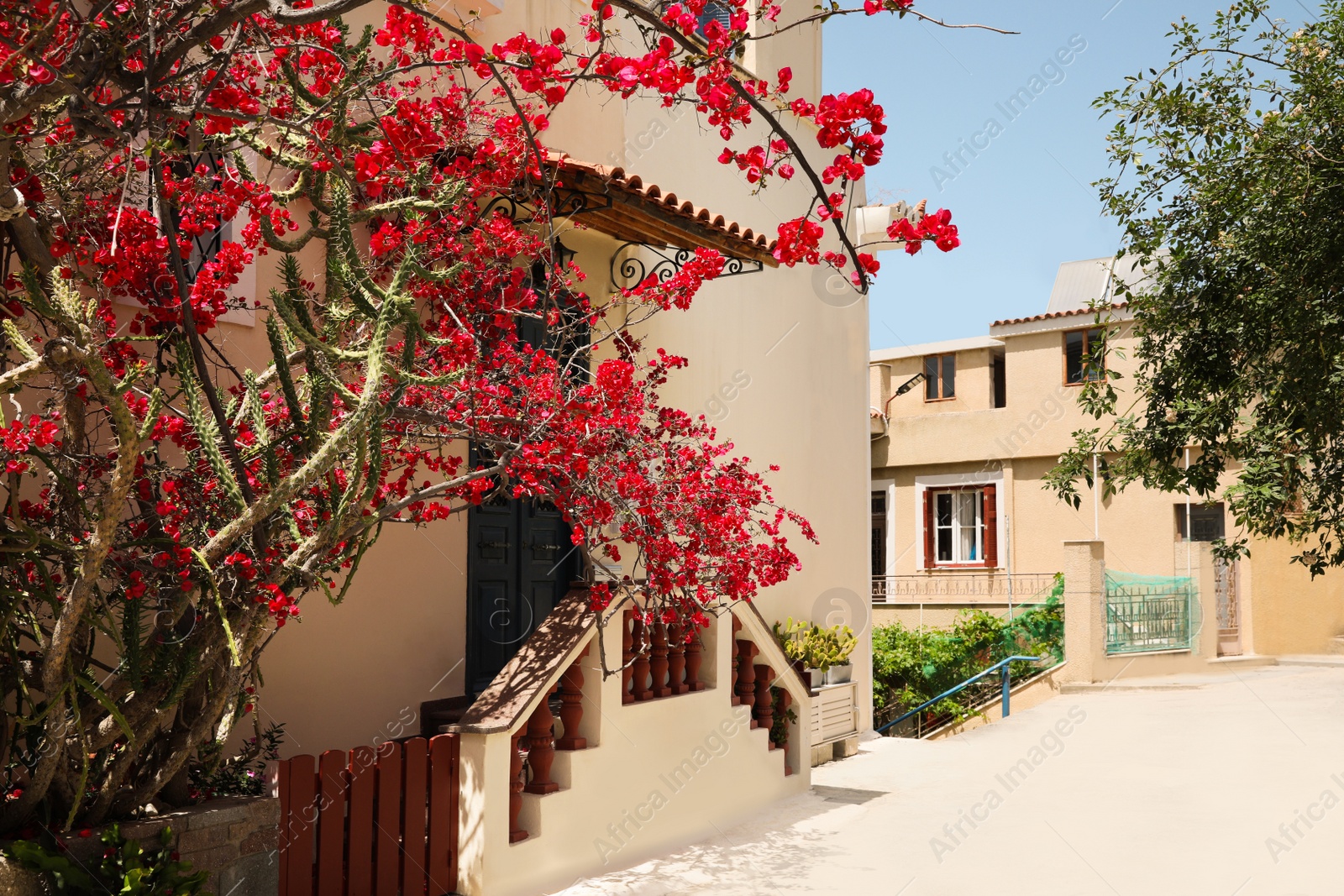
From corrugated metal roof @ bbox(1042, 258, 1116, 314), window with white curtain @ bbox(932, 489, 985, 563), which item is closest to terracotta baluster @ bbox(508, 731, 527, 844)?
window with white curtain @ bbox(932, 489, 985, 563)

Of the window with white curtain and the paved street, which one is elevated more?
the window with white curtain

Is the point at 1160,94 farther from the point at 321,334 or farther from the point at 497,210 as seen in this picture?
the point at 321,334

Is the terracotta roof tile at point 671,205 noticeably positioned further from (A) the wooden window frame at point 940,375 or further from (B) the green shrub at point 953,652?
(A) the wooden window frame at point 940,375

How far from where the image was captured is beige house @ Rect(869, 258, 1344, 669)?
1931cm

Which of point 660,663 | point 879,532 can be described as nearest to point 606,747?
point 660,663

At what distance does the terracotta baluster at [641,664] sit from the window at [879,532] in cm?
1763

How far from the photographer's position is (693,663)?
7629 mm

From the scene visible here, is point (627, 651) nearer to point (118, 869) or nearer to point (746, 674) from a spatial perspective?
point (746, 674)

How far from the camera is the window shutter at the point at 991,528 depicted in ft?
72.9

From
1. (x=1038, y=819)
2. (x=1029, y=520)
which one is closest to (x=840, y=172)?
(x=1038, y=819)

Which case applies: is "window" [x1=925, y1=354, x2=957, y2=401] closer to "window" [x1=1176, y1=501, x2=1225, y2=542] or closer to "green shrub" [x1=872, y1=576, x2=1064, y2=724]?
"window" [x1=1176, y1=501, x2=1225, y2=542]

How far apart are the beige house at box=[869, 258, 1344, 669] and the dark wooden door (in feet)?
40.3

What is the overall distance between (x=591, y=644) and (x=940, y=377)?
743 inches

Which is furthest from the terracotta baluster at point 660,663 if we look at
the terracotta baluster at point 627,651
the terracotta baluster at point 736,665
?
the terracotta baluster at point 736,665
